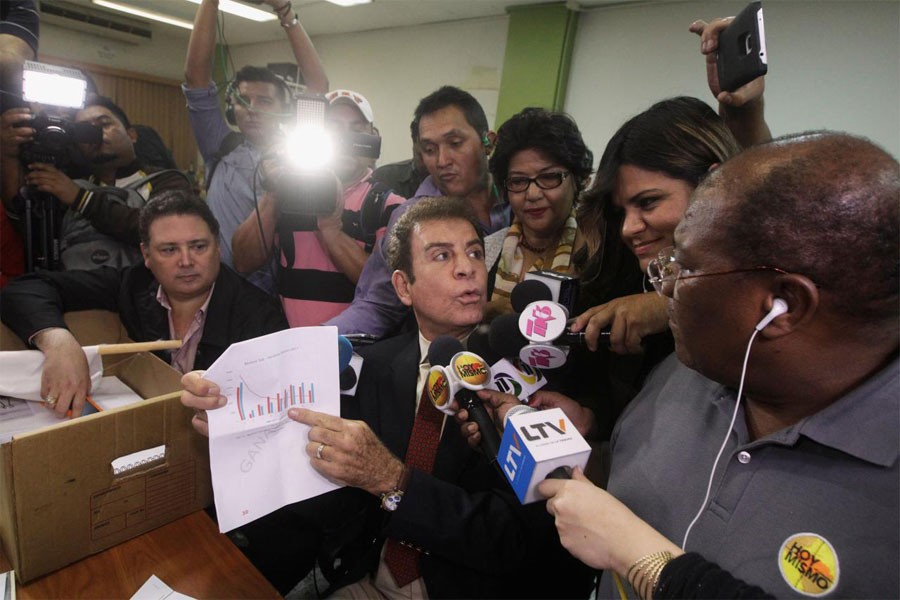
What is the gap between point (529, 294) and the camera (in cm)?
114

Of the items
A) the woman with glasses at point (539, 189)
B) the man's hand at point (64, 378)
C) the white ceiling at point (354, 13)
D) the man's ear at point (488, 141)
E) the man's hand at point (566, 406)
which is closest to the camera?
the man's hand at point (566, 406)

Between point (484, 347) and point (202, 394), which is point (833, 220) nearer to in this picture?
point (484, 347)

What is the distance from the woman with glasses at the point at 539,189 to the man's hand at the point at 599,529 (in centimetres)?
82

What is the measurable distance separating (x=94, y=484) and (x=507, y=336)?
0.92m

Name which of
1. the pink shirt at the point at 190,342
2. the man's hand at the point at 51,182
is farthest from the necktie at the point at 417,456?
the man's hand at the point at 51,182

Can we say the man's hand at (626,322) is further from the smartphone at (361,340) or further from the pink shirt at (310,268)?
the pink shirt at (310,268)

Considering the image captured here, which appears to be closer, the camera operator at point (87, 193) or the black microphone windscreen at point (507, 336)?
the black microphone windscreen at point (507, 336)

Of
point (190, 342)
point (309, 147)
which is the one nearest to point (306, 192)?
point (309, 147)

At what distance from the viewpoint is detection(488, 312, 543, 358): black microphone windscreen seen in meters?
1.08

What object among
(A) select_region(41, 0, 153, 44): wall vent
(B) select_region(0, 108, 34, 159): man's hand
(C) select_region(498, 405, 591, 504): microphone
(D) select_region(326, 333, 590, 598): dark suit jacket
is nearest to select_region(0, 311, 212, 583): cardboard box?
(D) select_region(326, 333, 590, 598): dark suit jacket

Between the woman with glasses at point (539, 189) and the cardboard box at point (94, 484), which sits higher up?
the woman with glasses at point (539, 189)

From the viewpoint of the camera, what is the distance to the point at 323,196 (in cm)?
175

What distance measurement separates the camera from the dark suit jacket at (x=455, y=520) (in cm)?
107

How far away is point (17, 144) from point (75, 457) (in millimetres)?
1465
